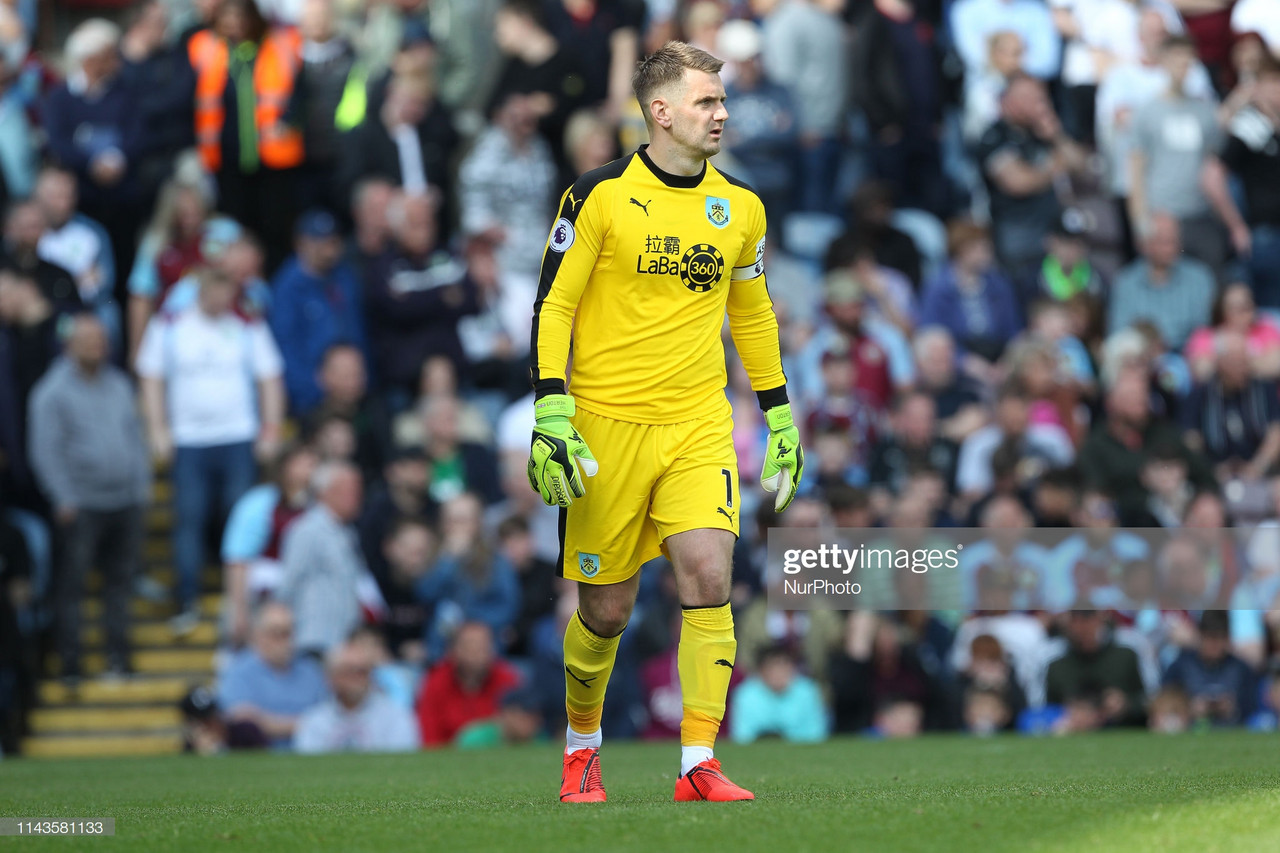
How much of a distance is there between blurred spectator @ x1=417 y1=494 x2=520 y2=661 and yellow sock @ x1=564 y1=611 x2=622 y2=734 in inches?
220

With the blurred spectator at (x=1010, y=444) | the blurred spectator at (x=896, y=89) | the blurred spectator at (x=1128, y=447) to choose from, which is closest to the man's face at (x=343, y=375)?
the blurred spectator at (x=1010, y=444)

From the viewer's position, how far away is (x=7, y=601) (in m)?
12.2

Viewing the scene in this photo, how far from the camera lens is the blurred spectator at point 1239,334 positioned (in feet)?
43.4

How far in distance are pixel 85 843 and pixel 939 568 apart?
721cm

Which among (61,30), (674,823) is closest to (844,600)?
(674,823)

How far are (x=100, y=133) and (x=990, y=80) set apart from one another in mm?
7252

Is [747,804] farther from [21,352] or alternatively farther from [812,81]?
[812,81]

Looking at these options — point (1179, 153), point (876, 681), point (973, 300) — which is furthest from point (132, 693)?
point (1179, 153)

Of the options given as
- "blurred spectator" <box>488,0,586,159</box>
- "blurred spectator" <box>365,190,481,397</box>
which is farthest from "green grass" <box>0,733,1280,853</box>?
"blurred spectator" <box>488,0,586,159</box>

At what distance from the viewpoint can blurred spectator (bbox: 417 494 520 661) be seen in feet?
39.9

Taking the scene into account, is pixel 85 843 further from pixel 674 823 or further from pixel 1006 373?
pixel 1006 373

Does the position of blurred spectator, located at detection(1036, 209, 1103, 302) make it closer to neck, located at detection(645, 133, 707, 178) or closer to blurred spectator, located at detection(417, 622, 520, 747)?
blurred spectator, located at detection(417, 622, 520, 747)

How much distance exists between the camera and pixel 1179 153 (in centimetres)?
1473

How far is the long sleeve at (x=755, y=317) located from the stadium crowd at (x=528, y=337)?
4.34 m
